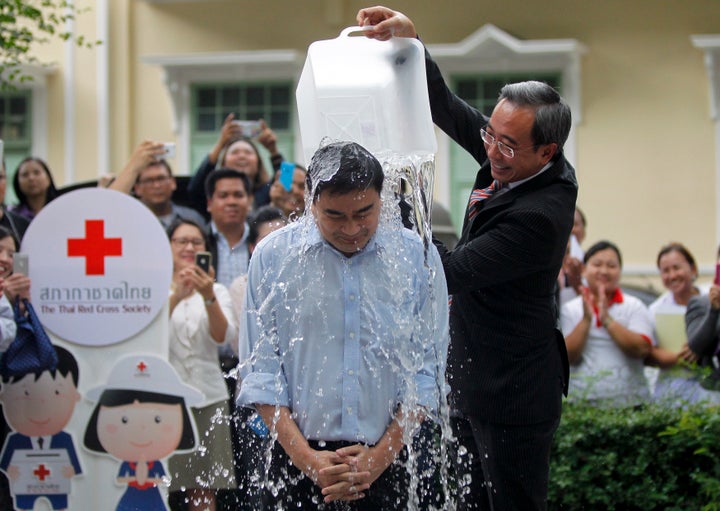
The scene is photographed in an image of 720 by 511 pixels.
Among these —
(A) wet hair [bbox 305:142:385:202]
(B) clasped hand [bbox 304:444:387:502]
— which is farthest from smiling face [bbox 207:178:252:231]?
(B) clasped hand [bbox 304:444:387:502]

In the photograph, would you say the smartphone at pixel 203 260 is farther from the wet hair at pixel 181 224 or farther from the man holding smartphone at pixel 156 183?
the man holding smartphone at pixel 156 183

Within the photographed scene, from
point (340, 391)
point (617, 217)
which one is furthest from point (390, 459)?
point (617, 217)

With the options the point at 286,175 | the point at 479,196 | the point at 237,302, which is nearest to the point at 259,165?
the point at 286,175

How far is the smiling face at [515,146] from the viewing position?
11.8 feet

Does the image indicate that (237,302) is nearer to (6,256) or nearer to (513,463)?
(6,256)

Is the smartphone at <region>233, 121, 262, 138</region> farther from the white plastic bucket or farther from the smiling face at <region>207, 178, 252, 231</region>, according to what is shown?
the white plastic bucket

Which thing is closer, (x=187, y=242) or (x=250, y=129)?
(x=187, y=242)

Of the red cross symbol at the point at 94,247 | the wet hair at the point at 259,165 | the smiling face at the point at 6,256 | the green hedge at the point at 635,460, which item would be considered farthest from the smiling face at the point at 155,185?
the green hedge at the point at 635,460

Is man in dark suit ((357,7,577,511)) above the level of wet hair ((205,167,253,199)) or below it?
below

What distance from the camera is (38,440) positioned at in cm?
525

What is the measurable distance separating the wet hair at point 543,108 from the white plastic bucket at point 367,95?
0.31 m

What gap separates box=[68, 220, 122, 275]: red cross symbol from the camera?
5.32 m

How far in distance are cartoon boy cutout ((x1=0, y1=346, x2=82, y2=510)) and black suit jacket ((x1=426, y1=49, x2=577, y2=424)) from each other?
2250mm

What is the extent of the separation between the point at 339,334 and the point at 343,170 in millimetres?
467
